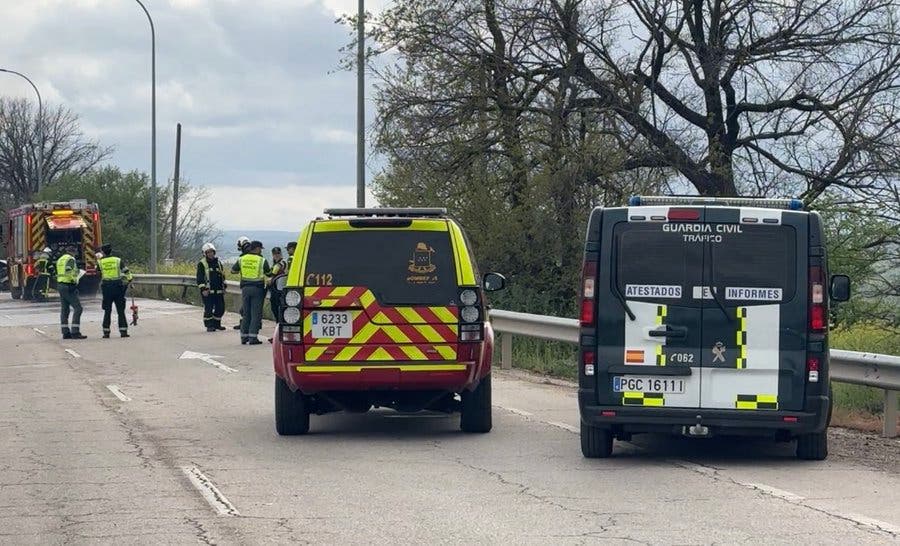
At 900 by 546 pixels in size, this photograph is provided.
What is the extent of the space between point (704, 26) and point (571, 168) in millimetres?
3845

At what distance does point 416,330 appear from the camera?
1130cm

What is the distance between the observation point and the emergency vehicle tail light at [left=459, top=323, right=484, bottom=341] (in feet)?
37.1

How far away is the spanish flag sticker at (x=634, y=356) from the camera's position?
998 cm

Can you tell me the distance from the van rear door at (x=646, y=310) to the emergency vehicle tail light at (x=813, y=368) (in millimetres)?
760

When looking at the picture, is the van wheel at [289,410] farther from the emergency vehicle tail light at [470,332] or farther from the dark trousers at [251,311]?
the dark trousers at [251,311]

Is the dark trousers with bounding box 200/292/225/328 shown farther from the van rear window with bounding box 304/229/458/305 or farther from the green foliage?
the green foliage

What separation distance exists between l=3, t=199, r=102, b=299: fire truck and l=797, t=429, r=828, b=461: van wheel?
33.3 metres

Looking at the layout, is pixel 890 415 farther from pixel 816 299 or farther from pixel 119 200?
pixel 119 200

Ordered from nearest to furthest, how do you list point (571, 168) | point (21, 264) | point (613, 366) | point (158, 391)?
point (613, 366) < point (158, 391) < point (571, 168) < point (21, 264)

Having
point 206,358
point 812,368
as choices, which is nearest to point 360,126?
point 206,358

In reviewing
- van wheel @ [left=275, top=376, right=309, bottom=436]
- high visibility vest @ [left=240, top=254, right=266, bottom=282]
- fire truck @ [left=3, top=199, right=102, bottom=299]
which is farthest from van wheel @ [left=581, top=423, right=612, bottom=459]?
fire truck @ [left=3, top=199, right=102, bottom=299]

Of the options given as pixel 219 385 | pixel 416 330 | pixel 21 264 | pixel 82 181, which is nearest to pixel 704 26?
pixel 219 385

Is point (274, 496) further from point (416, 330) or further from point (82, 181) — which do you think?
point (82, 181)

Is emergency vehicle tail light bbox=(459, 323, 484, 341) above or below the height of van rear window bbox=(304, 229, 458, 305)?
below
